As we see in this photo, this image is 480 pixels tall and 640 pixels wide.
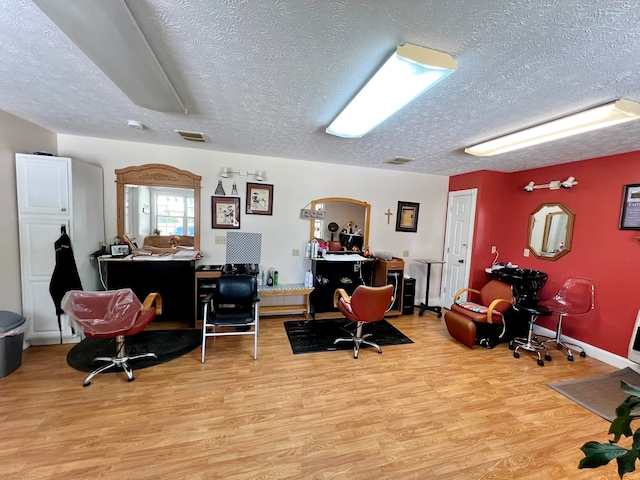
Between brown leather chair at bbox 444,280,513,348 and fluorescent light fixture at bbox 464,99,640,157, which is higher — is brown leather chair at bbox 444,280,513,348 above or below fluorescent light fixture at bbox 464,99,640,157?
below

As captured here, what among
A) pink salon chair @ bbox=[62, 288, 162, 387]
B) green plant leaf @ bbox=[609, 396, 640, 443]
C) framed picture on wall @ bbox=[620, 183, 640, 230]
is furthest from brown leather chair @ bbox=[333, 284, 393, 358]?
framed picture on wall @ bbox=[620, 183, 640, 230]

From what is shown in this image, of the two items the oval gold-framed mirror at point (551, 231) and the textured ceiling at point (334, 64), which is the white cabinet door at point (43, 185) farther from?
the oval gold-framed mirror at point (551, 231)

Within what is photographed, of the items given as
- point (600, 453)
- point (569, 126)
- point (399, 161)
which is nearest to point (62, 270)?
point (600, 453)

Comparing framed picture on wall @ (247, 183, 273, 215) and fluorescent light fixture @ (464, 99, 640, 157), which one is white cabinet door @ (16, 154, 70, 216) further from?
fluorescent light fixture @ (464, 99, 640, 157)

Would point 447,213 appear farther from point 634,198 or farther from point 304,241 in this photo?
point 304,241

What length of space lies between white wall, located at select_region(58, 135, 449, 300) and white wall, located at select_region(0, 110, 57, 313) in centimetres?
61

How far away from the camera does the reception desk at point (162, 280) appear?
332cm

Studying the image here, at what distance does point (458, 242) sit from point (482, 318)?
64.3 inches

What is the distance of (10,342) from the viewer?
232 centimetres

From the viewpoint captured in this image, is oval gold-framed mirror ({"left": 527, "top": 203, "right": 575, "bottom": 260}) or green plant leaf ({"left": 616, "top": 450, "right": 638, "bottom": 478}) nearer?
green plant leaf ({"left": 616, "top": 450, "right": 638, "bottom": 478})

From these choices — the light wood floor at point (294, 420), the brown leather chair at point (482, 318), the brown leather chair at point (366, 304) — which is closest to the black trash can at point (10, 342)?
the light wood floor at point (294, 420)

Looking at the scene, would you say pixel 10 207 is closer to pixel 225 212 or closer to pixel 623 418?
pixel 225 212

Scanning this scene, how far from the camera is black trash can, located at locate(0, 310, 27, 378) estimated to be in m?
2.28

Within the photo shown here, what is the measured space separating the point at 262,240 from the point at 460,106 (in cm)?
306
